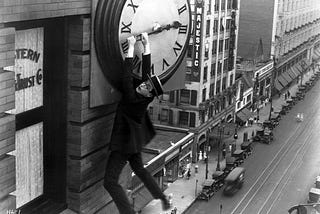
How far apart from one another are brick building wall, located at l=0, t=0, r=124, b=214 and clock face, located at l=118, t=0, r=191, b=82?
7.7 inches

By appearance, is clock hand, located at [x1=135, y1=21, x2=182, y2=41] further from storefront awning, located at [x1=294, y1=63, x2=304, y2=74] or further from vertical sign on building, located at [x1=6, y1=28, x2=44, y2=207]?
storefront awning, located at [x1=294, y1=63, x2=304, y2=74]

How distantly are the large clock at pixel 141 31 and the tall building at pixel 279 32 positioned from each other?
Result: 69.4ft

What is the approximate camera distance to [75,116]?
2736 millimetres

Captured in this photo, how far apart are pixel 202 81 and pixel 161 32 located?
15.5 meters

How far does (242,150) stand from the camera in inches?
733

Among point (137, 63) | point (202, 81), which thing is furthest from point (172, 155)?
point (137, 63)

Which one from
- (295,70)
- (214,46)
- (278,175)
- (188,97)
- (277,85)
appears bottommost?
(278,175)

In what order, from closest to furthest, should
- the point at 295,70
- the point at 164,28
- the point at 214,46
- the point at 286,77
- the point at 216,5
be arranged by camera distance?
1. the point at 164,28
2. the point at 216,5
3. the point at 214,46
4. the point at 286,77
5. the point at 295,70

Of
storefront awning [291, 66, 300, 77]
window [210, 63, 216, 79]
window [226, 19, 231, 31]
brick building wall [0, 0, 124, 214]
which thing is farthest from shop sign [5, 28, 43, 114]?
storefront awning [291, 66, 300, 77]

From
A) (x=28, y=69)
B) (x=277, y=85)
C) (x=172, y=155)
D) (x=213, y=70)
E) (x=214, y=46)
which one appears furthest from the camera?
(x=277, y=85)

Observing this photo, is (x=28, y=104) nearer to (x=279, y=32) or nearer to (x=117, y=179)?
(x=117, y=179)

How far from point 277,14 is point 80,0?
23726mm

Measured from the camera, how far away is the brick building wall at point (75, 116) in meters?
2.14

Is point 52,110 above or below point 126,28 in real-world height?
below
